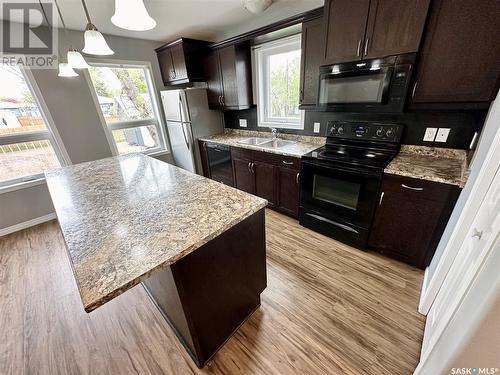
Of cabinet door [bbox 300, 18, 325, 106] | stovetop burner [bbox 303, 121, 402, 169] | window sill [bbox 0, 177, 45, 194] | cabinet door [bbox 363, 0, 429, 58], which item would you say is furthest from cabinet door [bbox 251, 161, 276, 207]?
window sill [bbox 0, 177, 45, 194]

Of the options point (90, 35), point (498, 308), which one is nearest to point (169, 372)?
point (498, 308)

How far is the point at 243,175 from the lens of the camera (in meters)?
2.87

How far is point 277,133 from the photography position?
296 centimetres

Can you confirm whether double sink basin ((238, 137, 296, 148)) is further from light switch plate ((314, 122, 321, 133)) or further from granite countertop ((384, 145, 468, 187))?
granite countertop ((384, 145, 468, 187))

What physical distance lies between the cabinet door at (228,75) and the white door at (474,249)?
8.87 ft

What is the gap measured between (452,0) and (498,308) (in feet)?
5.98

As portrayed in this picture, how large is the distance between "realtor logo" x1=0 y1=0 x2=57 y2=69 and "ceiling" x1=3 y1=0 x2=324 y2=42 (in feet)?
0.74

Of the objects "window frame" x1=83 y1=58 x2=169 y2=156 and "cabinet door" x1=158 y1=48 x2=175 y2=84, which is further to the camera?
"cabinet door" x1=158 y1=48 x2=175 y2=84

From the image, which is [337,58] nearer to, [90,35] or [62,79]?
[90,35]

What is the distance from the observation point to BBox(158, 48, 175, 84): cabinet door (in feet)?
10.4

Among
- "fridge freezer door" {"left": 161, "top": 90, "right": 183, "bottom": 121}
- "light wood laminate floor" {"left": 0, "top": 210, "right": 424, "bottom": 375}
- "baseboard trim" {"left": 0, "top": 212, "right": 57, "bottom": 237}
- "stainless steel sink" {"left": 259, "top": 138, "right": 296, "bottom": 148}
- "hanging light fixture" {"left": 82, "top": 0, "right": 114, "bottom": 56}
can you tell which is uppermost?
"hanging light fixture" {"left": 82, "top": 0, "right": 114, "bottom": 56}

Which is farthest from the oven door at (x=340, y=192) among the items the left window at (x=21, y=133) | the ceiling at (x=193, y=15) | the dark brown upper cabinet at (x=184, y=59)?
the left window at (x=21, y=133)

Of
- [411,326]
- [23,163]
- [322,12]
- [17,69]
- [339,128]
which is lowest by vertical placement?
[411,326]

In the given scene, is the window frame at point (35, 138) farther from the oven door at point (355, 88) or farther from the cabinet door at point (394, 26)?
the cabinet door at point (394, 26)
